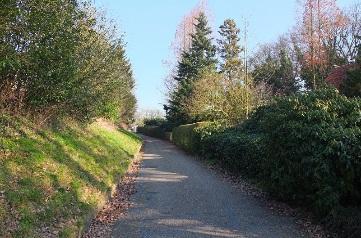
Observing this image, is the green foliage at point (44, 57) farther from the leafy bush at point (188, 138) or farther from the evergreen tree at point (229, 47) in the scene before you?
the evergreen tree at point (229, 47)

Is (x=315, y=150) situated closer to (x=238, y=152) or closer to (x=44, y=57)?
(x=44, y=57)

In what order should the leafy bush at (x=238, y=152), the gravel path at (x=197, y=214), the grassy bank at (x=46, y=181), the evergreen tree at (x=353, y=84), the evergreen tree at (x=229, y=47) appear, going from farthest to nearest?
the evergreen tree at (x=229, y=47)
the evergreen tree at (x=353, y=84)
the leafy bush at (x=238, y=152)
the gravel path at (x=197, y=214)
the grassy bank at (x=46, y=181)

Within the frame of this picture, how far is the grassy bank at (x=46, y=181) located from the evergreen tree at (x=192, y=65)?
2697 cm

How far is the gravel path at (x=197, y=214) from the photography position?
790cm

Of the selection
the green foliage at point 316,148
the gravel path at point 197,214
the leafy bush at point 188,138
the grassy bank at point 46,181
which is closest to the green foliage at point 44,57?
the grassy bank at point 46,181

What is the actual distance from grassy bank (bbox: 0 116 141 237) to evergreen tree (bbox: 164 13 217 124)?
88.5 feet

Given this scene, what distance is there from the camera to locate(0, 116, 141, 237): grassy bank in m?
6.70

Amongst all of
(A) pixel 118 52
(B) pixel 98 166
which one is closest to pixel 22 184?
(B) pixel 98 166

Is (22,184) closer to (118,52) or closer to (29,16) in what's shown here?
(29,16)

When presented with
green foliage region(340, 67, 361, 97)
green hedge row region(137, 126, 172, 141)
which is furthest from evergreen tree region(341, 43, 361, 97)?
green hedge row region(137, 126, 172, 141)

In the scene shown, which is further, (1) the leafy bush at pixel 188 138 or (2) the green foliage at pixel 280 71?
(2) the green foliage at pixel 280 71

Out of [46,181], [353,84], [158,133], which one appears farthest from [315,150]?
[158,133]

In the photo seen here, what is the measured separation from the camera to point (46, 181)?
866 centimetres

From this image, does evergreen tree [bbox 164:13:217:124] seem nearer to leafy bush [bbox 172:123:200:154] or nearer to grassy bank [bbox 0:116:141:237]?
leafy bush [bbox 172:123:200:154]
